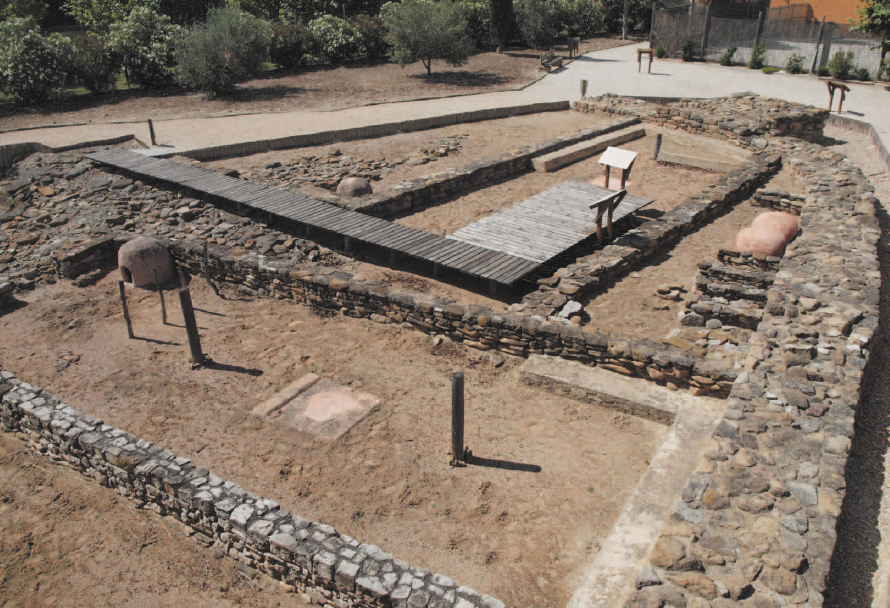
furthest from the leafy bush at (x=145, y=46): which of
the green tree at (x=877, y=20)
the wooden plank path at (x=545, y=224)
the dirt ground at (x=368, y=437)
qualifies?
the green tree at (x=877, y=20)

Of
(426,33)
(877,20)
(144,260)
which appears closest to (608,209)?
(144,260)

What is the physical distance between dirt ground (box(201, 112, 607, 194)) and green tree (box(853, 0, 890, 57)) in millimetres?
10331

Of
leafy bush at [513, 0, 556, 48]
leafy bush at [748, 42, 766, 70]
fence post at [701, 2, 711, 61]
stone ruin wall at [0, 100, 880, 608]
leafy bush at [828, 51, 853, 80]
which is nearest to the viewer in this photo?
stone ruin wall at [0, 100, 880, 608]

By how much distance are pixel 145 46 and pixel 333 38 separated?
23.9 ft

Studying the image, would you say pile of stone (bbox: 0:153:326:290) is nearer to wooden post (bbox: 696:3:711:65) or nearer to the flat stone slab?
the flat stone slab

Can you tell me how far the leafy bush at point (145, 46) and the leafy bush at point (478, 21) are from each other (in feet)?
40.8

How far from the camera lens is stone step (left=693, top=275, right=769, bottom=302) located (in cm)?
920

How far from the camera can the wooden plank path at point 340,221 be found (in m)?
9.98

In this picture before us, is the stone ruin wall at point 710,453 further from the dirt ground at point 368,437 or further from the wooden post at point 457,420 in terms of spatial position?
the wooden post at point 457,420

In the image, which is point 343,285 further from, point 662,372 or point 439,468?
point 662,372

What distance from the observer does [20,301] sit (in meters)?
10.7

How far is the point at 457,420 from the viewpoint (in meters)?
6.60

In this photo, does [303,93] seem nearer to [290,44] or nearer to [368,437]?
[290,44]

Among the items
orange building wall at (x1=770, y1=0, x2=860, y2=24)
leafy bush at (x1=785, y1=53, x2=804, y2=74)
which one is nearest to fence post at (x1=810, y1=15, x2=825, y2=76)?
leafy bush at (x1=785, y1=53, x2=804, y2=74)
